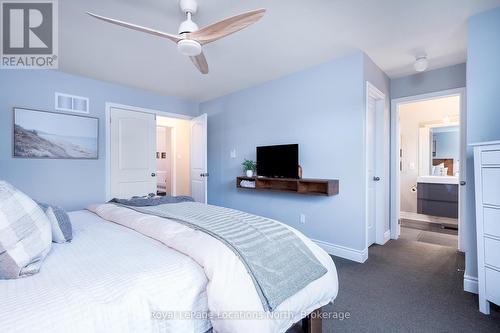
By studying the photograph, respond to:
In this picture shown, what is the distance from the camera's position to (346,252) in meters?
2.77

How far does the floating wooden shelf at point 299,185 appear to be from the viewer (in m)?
2.78

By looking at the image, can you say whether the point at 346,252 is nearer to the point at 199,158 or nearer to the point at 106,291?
the point at 106,291

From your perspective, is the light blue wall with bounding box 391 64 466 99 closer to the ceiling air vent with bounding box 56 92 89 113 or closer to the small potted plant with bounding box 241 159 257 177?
the small potted plant with bounding box 241 159 257 177

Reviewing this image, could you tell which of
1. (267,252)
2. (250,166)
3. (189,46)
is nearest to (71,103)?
(189,46)

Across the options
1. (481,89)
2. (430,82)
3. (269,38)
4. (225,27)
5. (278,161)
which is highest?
(269,38)

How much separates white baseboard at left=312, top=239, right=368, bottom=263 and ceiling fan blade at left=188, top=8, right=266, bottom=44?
2547 mm

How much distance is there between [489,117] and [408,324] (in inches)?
69.3

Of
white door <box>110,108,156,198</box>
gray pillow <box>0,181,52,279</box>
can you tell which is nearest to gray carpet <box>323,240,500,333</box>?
gray pillow <box>0,181,52,279</box>

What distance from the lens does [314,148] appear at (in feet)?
10.0

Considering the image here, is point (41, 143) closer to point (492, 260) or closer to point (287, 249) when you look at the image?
point (287, 249)

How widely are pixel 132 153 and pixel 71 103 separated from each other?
3.43ft

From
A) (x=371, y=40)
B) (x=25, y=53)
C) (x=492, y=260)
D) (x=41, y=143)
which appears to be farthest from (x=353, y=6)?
(x=41, y=143)

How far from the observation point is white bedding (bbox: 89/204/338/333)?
0.94 m

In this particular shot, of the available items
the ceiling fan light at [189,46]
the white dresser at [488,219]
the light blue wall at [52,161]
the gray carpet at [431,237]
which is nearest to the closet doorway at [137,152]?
the light blue wall at [52,161]
